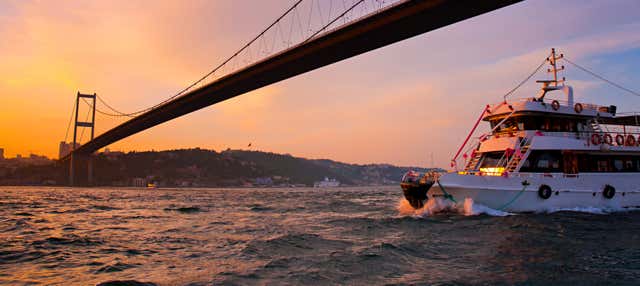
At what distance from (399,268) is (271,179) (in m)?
97.0

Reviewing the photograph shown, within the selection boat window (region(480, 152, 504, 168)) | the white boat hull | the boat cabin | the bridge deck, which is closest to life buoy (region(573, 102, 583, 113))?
the boat cabin

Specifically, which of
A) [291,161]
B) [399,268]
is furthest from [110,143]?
[291,161]

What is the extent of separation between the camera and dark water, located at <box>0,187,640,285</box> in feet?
23.0

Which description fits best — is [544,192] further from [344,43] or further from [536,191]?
[344,43]

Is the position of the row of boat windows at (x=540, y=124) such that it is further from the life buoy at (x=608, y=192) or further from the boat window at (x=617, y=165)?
the life buoy at (x=608, y=192)

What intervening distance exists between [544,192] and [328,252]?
1194 cm

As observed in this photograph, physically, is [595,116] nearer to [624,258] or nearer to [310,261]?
[624,258]

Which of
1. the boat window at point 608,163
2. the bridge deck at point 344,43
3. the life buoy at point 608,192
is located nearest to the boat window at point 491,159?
the boat window at point 608,163

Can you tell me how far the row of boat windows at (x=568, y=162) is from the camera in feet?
58.3

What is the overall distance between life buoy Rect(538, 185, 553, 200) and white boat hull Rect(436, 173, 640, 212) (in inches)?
4.8

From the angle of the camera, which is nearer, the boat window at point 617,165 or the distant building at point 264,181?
the boat window at point 617,165

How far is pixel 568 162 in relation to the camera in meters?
18.2

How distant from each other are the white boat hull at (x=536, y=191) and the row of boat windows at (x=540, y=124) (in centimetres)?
245

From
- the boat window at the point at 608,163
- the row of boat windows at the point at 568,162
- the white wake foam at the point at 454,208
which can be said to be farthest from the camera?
the boat window at the point at 608,163
